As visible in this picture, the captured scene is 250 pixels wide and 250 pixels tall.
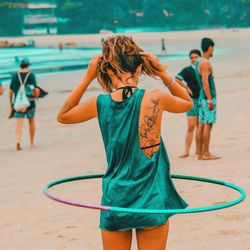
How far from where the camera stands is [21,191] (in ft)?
31.1

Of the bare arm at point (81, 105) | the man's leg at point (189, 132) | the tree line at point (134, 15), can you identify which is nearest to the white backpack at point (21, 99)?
the man's leg at point (189, 132)

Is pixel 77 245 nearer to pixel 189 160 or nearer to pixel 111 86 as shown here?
pixel 111 86

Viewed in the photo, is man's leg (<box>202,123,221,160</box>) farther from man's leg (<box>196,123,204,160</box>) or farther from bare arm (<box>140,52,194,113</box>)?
bare arm (<box>140,52,194,113</box>)

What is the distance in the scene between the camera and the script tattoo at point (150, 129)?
3.90 meters

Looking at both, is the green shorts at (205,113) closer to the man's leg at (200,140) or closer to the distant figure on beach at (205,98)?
the distant figure on beach at (205,98)

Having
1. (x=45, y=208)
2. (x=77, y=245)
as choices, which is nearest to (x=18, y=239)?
(x=77, y=245)

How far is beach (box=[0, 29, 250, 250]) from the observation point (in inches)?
272

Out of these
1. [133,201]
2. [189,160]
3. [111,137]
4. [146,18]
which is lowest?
[146,18]

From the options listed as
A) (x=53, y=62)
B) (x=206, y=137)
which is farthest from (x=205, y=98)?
(x=53, y=62)

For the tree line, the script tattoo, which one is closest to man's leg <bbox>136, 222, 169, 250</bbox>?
the script tattoo

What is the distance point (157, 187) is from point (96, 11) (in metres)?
165

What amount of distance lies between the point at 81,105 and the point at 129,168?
44 centimetres

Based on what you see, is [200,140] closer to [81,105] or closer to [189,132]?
[189,132]

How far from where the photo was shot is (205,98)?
35.6 ft
